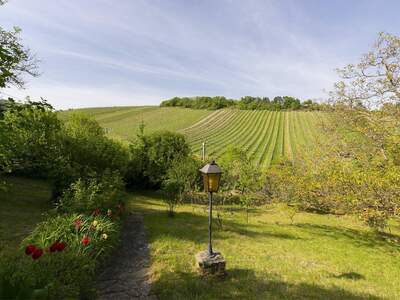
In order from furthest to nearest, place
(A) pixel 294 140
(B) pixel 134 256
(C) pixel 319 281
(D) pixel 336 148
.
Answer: (A) pixel 294 140, (D) pixel 336 148, (B) pixel 134 256, (C) pixel 319 281

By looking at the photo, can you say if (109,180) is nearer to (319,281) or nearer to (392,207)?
(319,281)

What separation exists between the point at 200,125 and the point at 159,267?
42889 millimetres

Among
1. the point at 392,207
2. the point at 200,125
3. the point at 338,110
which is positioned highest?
the point at 200,125

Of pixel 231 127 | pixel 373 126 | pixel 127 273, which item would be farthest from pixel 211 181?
pixel 231 127

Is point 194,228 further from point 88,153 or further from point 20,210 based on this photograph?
point 20,210

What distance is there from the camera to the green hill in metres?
33.2

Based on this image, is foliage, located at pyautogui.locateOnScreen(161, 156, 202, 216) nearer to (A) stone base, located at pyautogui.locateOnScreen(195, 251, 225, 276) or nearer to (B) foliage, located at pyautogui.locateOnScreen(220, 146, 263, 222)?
(B) foliage, located at pyautogui.locateOnScreen(220, 146, 263, 222)

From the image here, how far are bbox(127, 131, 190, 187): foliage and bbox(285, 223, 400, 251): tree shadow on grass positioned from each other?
965 centimetres

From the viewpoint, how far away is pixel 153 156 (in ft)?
58.7

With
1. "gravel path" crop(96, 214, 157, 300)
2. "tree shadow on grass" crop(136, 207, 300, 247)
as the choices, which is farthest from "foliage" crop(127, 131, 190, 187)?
"gravel path" crop(96, 214, 157, 300)

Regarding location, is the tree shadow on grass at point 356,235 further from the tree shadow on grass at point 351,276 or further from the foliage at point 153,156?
the foliage at point 153,156

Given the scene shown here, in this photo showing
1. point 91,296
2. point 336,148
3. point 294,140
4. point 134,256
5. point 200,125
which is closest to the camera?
point 91,296

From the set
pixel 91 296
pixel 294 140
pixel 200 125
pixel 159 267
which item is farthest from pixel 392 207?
pixel 200 125

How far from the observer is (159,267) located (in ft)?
18.5
